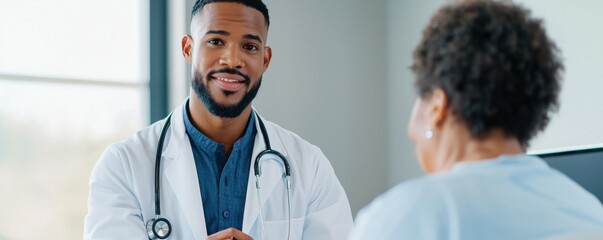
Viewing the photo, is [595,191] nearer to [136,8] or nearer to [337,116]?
[337,116]

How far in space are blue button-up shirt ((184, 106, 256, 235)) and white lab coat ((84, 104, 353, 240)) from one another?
0.08 feet

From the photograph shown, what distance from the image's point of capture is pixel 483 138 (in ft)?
2.73

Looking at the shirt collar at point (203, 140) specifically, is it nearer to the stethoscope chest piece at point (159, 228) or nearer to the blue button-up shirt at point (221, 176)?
the blue button-up shirt at point (221, 176)

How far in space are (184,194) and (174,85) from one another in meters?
1.04

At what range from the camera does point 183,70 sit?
2514 mm

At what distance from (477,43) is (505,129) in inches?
4.2

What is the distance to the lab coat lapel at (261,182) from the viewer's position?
1.62m

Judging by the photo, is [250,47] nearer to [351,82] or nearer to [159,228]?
[159,228]

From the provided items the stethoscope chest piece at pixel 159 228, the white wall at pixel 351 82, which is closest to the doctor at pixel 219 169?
the stethoscope chest piece at pixel 159 228

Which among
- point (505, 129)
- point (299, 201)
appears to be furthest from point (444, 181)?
point (299, 201)

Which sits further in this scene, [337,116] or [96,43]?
[337,116]

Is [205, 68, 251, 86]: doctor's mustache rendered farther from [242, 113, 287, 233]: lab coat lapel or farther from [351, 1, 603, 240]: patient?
[351, 1, 603, 240]: patient

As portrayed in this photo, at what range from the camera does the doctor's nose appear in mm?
1680

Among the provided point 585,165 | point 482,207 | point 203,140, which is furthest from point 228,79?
point 482,207
